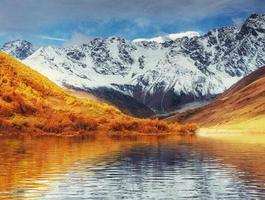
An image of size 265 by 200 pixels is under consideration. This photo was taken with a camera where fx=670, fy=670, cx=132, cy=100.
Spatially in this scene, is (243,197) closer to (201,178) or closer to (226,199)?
(226,199)

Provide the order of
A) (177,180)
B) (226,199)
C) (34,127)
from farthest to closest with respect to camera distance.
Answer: (34,127), (177,180), (226,199)

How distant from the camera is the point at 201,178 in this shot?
61156 mm

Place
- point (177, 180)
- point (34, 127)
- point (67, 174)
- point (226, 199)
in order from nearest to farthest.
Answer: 1. point (226, 199)
2. point (177, 180)
3. point (67, 174)
4. point (34, 127)

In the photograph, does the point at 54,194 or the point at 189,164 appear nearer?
the point at 54,194

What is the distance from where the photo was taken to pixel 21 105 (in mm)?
192625

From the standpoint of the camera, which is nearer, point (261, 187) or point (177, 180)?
point (261, 187)

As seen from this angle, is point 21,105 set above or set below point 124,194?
above

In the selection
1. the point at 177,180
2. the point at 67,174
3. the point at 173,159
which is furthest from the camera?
the point at 173,159

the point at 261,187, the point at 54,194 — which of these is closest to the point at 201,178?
the point at 261,187

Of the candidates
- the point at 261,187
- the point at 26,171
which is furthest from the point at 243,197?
the point at 26,171

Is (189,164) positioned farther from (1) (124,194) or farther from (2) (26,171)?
(1) (124,194)

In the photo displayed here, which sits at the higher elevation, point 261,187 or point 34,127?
point 34,127

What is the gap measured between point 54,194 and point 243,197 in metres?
13.8

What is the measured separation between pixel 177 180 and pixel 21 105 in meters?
138
